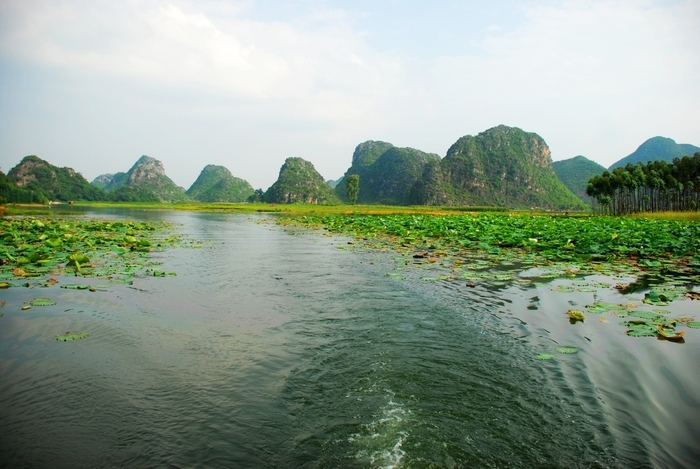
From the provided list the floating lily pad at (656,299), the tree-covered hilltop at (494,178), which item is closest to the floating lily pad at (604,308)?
the floating lily pad at (656,299)

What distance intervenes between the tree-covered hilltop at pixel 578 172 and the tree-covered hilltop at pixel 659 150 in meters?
12.1

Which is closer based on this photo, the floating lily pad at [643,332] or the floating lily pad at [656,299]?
the floating lily pad at [643,332]

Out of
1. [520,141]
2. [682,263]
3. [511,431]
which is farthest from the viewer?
[520,141]

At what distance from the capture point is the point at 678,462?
114 inches

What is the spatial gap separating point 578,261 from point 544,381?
29.4ft

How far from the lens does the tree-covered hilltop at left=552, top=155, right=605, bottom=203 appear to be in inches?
6570

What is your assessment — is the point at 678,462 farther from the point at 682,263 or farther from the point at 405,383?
the point at 682,263

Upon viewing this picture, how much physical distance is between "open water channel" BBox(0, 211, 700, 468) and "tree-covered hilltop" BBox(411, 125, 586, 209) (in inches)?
5261

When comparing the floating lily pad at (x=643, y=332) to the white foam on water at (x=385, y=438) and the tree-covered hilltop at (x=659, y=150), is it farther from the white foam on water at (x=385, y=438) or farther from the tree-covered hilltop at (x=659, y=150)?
the tree-covered hilltop at (x=659, y=150)

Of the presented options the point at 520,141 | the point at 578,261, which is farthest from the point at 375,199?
the point at 578,261

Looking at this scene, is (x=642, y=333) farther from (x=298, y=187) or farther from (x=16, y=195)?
(x=298, y=187)

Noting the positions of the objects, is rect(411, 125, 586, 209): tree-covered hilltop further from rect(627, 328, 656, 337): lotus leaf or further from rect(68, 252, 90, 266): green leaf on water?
rect(627, 328, 656, 337): lotus leaf

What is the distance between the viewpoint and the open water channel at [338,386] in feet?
9.84

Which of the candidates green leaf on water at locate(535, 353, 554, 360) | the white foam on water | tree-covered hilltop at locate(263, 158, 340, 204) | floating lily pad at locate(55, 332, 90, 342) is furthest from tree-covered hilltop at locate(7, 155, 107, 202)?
green leaf on water at locate(535, 353, 554, 360)
